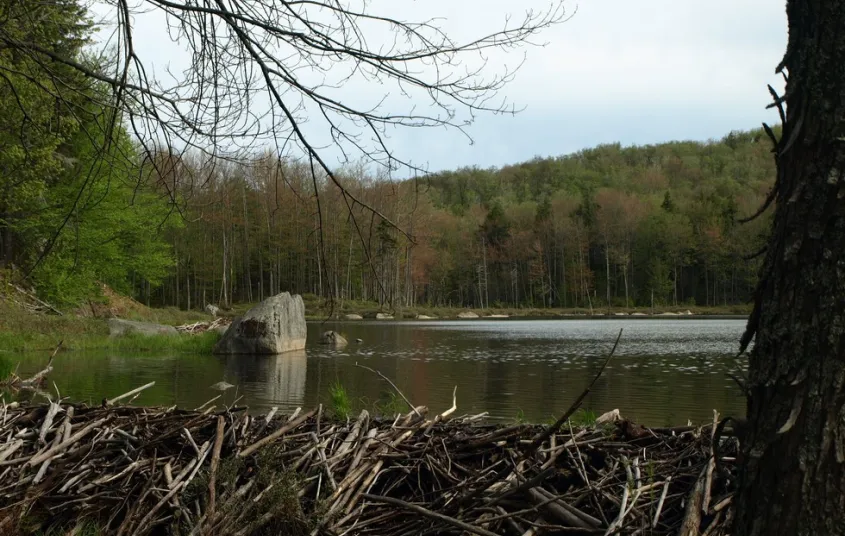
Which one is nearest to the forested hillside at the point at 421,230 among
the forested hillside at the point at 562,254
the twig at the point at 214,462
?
the forested hillside at the point at 562,254

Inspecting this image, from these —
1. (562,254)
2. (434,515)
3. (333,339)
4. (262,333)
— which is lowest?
(333,339)

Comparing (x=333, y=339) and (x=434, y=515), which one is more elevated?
(x=434, y=515)

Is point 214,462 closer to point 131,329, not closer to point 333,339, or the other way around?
point 333,339

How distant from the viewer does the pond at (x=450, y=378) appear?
1087cm

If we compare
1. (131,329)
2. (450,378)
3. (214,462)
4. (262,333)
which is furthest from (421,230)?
(131,329)

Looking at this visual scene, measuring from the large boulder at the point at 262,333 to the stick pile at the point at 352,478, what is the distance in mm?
18252

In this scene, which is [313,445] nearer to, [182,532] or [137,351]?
[182,532]

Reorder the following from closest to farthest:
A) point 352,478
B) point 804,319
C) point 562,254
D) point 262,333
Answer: point 804,319
point 352,478
point 262,333
point 562,254

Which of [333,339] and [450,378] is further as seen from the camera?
[333,339]

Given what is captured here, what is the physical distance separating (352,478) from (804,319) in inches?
71.2

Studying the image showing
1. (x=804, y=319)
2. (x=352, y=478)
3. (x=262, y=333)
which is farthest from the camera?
(x=262, y=333)

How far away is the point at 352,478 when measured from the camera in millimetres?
2740

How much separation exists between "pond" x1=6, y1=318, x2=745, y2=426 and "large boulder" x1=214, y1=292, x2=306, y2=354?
82 centimetres

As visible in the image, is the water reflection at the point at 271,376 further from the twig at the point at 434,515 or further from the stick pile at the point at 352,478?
the twig at the point at 434,515
